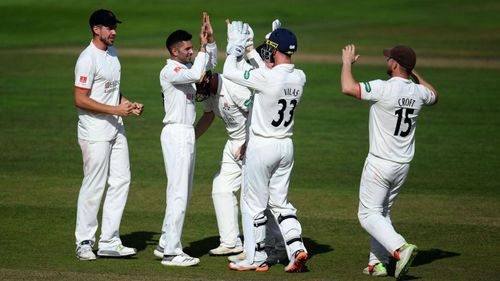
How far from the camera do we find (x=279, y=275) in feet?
35.2

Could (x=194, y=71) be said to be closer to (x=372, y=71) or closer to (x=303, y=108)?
(x=303, y=108)

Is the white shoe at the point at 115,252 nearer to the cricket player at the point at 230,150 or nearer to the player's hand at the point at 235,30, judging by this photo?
the cricket player at the point at 230,150

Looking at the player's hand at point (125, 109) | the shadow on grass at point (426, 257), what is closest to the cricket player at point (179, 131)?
the player's hand at point (125, 109)

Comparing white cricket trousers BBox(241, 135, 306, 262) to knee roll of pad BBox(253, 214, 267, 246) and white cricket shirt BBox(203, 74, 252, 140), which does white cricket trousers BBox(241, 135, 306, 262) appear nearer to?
knee roll of pad BBox(253, 214, 267, 246)

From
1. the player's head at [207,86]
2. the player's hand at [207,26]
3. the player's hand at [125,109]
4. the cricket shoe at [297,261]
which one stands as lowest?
the cricket shoe at [297,261]

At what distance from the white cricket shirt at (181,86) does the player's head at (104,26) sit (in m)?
0.76

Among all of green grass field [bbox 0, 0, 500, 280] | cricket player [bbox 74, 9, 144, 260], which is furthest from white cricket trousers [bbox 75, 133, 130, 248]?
green grass field [bbox 0, 0, 500, 280]

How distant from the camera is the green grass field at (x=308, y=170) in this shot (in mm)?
11234

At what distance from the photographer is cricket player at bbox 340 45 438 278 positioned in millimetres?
10703

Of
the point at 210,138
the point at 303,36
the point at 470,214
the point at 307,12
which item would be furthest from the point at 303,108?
the point at 307,12

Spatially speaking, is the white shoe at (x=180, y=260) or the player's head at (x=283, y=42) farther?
the white shoe at (x=180, y=260)

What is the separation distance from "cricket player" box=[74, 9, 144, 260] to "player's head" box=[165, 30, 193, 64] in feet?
2.27

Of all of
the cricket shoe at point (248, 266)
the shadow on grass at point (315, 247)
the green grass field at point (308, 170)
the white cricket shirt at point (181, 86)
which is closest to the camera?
the cricket shoe at point (248, 266)

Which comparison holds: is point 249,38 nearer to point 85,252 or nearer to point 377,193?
point 377,193
